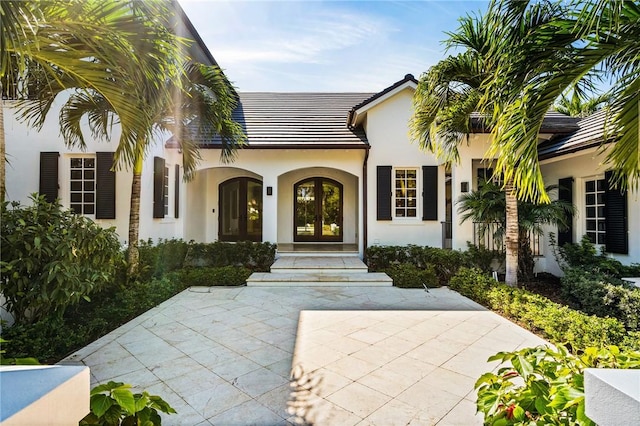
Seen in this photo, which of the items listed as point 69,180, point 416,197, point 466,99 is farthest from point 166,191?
point 466,99

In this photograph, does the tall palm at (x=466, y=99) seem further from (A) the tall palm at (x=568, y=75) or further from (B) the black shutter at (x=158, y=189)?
(B) the black shutter at (x=158, y=189)

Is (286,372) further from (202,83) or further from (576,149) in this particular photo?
(576,149)

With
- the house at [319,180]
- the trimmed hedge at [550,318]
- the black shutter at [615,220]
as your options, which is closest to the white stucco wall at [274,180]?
the house at [319,180]

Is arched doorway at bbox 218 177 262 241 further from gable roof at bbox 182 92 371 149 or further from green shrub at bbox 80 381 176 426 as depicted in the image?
green shrub at bbox 80 381 176 426

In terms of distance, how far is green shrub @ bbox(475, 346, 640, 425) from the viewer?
1468 millimetres

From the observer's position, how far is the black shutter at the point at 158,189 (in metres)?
8.69

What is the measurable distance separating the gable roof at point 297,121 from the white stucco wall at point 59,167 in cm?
203

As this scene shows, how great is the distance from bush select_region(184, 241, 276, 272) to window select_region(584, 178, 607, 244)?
8.72 m

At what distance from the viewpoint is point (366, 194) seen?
10.2 meters

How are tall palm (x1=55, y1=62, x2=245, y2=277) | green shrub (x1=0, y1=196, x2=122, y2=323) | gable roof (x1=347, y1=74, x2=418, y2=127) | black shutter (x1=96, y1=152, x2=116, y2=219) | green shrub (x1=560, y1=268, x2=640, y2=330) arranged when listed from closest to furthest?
green shrub (x1=0, y1=196, x2=122, y2=323)
green shrub (x1=560, y1=268, x2=640, y2=330)
tall palm (x1=55, y1=62, x2=245, y2=277)
black shutter (x1=96, y1=152, x2=116, y2=219)
gable roof (x1=347, y1=74, x2=418, y2=127)

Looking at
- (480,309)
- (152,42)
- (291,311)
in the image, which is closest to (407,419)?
(291,311)

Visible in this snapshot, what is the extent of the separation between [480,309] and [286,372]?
437 cm

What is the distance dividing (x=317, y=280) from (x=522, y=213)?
5.27 metres

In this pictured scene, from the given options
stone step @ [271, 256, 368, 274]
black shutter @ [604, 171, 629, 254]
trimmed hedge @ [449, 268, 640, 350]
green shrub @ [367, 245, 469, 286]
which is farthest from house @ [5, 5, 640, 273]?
trimmed hedge @ [449, 268, 640, 350]
